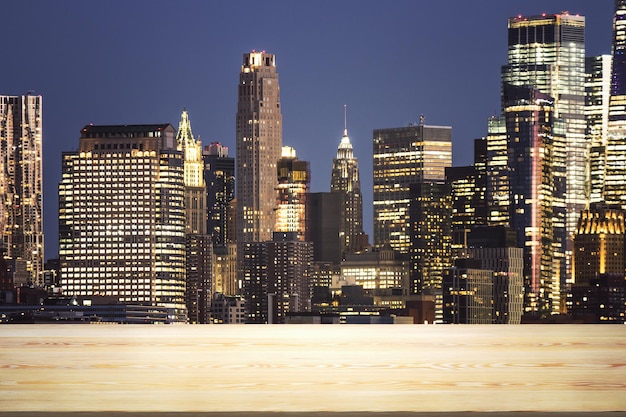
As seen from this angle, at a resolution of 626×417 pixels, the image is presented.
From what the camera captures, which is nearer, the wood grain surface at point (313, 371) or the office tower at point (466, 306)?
the wood grain surface at point (313, 371)

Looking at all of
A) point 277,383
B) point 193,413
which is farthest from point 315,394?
point 193,413

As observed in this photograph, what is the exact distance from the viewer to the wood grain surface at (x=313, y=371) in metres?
6.20

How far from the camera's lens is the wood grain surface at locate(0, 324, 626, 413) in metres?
6.20

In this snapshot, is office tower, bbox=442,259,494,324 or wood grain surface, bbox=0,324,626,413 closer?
wood grain surface, bbox=0,324,626,413

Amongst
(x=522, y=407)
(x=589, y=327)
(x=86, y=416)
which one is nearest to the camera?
(x=86, y=416)

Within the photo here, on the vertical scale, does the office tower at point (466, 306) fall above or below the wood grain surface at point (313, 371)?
below

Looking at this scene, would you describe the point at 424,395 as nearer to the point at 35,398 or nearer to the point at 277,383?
the point at 277,383

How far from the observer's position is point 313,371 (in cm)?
681

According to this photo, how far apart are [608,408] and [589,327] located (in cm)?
269

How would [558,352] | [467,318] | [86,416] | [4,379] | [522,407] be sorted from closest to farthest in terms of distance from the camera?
1. [86,416]
2. [522,407]
3. [4,379]
4. [558,352]
5. [467,318]

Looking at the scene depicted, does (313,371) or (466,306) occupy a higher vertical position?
(313,371)

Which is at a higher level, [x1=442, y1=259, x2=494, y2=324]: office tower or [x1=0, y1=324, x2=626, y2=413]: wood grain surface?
[x1=0, y1=324, x2=626, y2=413]: wood grain surface

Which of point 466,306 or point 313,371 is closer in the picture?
point 313,371

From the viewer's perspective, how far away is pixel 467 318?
187 meters
